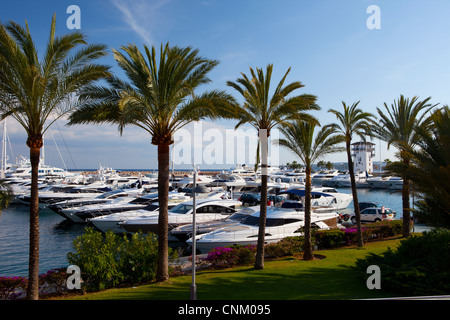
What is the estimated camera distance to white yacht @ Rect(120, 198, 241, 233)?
73.9ft

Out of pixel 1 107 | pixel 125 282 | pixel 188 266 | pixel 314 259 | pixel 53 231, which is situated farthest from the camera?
pixel 53 231

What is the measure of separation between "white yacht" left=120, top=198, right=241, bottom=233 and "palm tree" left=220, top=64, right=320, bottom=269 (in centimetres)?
1125

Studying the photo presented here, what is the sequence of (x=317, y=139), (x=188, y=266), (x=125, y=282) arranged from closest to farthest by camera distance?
(x=125, y=282)
(x=188, y=266)
(x=317, y=139)

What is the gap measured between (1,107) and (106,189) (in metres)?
39.7

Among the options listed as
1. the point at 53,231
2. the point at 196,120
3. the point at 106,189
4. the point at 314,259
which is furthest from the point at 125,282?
the point at 106,189

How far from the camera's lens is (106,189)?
155ft

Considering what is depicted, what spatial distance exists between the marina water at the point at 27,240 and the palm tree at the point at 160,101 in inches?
390

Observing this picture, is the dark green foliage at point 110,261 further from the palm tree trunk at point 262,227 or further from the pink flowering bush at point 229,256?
the palm tree trunk at point 262,227

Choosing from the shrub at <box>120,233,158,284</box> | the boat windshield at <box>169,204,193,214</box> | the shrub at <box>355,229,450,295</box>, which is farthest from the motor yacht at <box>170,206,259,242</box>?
the shrub at <box>355,229,450,295</box>

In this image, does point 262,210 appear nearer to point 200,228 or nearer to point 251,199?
point 200,228

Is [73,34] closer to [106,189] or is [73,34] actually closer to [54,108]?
[54,108]

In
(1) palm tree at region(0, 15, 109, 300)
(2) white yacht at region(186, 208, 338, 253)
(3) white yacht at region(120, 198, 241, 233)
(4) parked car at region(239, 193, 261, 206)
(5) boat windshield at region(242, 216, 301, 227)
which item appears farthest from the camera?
(4) parked car at region(239, 193, 261, 206)

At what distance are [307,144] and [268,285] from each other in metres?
7.48

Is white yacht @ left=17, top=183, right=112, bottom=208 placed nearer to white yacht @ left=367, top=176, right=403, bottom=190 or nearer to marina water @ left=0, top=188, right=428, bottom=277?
marina water @ left=0, top=188, right=428, bottom=277
